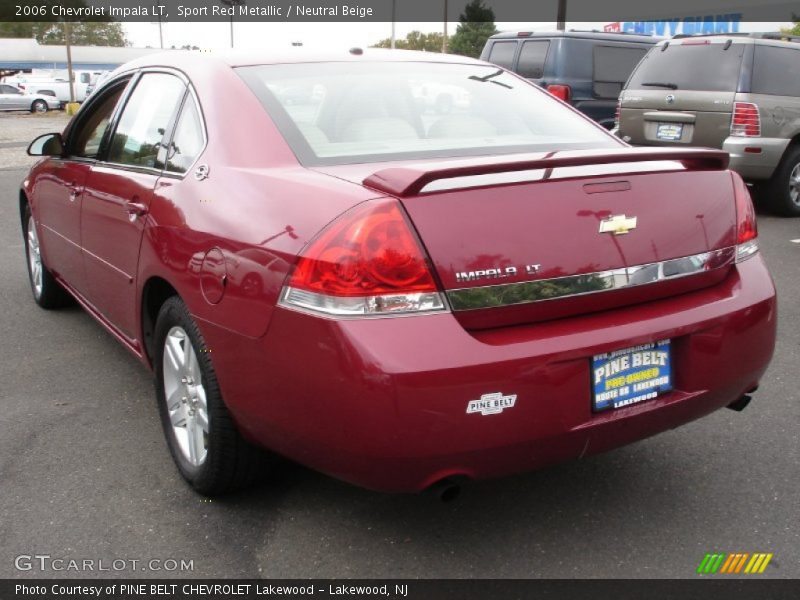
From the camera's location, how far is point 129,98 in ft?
13.0

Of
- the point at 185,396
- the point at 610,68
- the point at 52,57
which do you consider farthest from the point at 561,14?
the point at 52,57

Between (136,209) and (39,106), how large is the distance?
145 feet

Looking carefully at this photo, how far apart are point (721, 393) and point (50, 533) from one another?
2.27 meters

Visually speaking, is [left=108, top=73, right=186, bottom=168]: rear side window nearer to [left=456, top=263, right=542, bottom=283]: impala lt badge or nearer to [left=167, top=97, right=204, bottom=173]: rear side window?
[left=167, top=97, right=204, bottom=173]: rear side window

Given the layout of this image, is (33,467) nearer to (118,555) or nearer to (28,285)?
(118,555)

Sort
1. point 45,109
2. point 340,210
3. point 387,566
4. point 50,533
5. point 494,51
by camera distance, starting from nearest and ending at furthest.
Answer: point 340,210
point 387,566
point 50,533
point 494,51
point 45,109

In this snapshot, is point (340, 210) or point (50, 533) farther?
point (50, 533)

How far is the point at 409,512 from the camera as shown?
2.98m

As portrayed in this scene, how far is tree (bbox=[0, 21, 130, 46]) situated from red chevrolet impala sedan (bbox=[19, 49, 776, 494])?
283ft

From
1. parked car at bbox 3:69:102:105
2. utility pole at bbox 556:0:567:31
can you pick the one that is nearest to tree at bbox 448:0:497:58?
parked car at bbox 3:69:102:105

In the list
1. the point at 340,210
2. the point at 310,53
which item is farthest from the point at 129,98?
the point at 340,210

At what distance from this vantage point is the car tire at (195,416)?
2.83 m

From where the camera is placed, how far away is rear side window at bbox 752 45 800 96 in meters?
9.06

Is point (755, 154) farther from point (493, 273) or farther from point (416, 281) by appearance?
point (416, 281)
